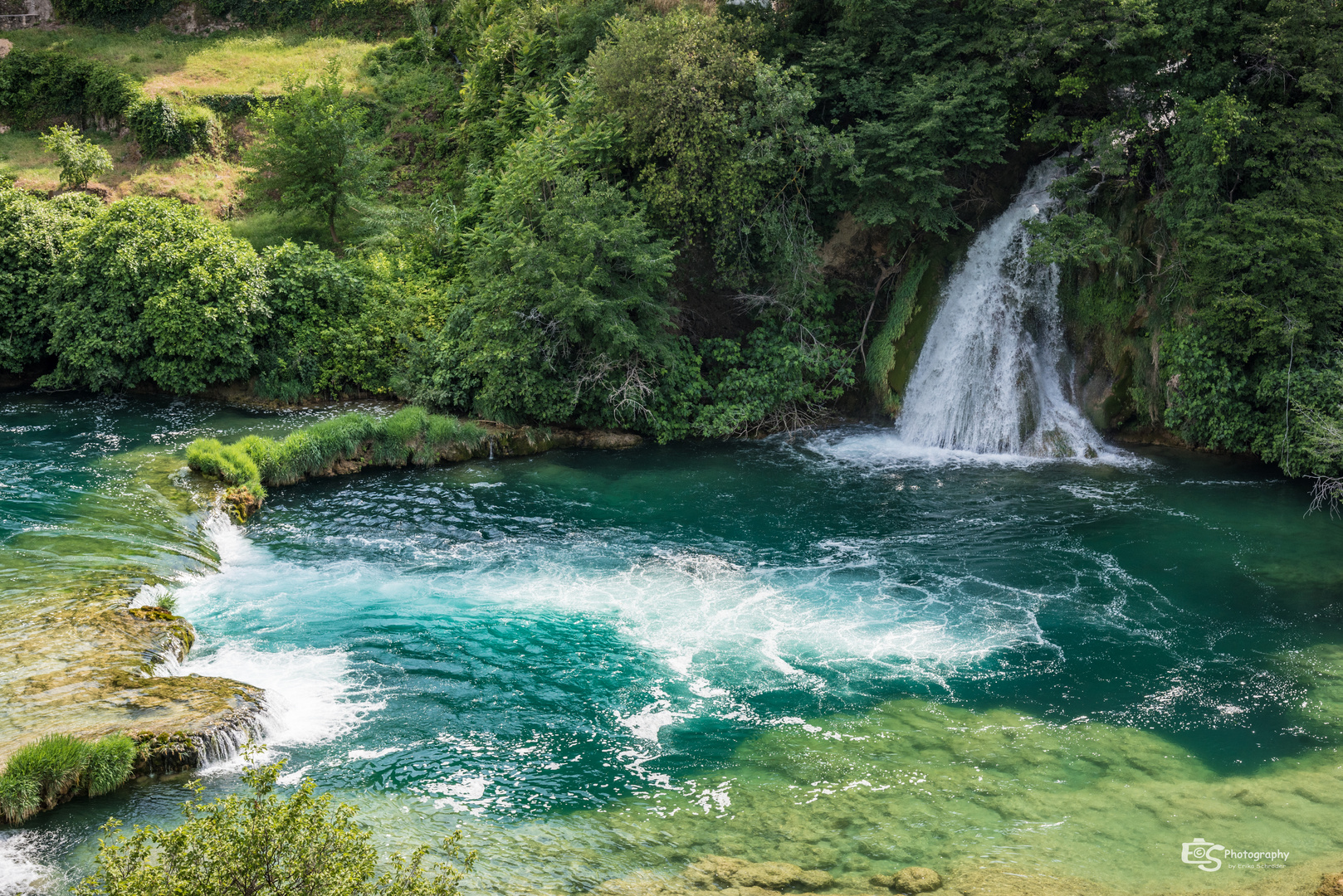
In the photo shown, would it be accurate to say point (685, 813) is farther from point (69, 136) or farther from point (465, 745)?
point (69, 136)

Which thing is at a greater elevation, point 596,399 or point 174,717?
point 596,399

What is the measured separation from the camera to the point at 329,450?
20594 millimetres

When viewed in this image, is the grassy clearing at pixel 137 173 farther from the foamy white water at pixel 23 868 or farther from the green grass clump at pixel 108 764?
the foamy white water at pixel 23 868

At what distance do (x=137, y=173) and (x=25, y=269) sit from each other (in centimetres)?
871

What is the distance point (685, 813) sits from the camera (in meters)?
10.4

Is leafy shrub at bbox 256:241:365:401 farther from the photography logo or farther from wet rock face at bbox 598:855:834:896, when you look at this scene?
the photography logo

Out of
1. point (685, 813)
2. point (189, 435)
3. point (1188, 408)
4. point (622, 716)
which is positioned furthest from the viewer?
point (189, 435)

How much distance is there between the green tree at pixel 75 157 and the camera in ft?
95.4

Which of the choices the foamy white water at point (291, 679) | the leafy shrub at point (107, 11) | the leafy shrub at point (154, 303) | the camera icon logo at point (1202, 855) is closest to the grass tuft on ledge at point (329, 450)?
the leafy shrub at point (154, 303)

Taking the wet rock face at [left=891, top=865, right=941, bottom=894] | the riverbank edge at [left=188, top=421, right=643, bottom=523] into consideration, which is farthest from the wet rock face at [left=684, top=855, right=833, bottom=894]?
the riverbank edge at [left=188, top=421, right=643, bottom=523]

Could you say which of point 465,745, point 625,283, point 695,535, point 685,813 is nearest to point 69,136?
point 625,283

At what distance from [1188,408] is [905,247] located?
7.69m

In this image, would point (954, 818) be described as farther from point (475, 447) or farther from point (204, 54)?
point (204, 54)

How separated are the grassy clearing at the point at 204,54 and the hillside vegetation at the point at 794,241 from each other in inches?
477
